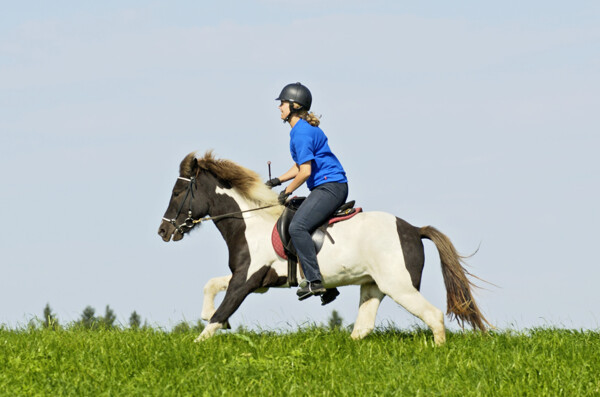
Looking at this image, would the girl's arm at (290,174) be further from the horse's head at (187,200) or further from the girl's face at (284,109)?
the horse's head at (187,200)

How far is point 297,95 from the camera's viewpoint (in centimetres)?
975

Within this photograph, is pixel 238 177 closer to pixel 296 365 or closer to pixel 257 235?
pixel 257 235

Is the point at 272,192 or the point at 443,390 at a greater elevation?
the point at 272,192

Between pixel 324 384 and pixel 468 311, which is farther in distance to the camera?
pixel 468 311

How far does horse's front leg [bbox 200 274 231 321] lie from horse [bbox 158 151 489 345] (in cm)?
1

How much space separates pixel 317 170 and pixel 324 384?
2950 mm

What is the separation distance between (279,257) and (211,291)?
108 centimetres

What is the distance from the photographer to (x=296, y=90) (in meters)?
9.79

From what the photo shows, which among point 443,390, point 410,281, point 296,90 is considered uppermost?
point 296,90

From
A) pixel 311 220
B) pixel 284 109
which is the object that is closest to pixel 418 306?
pixel 311 220

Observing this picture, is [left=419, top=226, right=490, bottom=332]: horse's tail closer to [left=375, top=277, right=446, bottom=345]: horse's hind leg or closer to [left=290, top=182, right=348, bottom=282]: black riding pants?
[left=375, top=277, right=446, bottom=345]: horse's hind leg

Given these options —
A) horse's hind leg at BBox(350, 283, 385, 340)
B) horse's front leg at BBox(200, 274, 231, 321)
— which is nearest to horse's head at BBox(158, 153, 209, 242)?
horse's front leg at BBox(200, 274, 231, 321)

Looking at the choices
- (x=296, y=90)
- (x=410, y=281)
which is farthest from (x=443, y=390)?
(x=296, y=90)

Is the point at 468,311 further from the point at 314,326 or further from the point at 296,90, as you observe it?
the point at 296,90
